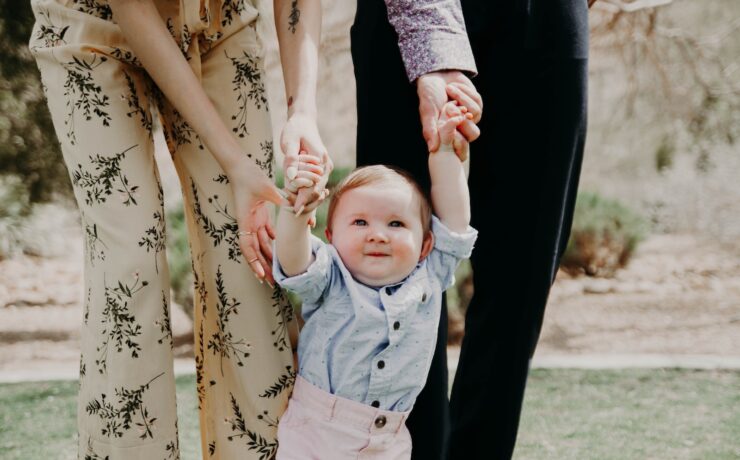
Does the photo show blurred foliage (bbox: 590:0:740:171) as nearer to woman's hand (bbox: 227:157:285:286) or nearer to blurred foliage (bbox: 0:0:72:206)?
blurred foliage (bbox: 0:0:72:206)

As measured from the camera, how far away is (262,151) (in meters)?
1.96

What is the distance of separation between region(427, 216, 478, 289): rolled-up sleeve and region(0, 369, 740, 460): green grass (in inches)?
42.4

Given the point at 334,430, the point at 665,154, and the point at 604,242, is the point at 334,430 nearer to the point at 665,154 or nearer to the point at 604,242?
the point at 604,242

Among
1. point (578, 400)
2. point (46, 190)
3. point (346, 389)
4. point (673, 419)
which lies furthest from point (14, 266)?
point (346, 389)

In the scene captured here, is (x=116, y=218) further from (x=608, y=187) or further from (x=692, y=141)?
(x=692, y=141)

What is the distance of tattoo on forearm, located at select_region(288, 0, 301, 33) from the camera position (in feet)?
6.42

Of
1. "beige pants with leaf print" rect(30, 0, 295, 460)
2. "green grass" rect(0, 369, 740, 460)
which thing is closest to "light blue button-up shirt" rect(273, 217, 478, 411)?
"beige pants with leaf print" rect(30, 0, 295, 460)

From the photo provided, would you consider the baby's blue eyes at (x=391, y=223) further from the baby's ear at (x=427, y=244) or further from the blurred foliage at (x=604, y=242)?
the blurred foliage at (x=604, y=242)

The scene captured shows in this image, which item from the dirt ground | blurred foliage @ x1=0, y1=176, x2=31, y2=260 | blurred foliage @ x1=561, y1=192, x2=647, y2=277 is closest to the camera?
the dirt ground

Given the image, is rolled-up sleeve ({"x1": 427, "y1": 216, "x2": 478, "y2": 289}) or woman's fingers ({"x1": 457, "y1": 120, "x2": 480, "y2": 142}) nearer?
woman's fingers ({"x1": 457, "y1": 120, "x2": 480, "y2": 142})

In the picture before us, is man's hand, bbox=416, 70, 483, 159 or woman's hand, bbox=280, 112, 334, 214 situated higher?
man's hand, bbox=416, 70, 483, 159

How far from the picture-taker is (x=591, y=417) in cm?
318

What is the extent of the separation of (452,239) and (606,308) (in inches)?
147

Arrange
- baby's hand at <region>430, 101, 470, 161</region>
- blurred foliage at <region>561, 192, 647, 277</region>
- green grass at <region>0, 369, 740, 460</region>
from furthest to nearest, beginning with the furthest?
blurred foliage at <region>561, 192, 647, 277</region>, green grass at <region>0, 369, 740, 460</region>, baby's hand at <region>430, 101, 470, 161</region>
